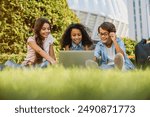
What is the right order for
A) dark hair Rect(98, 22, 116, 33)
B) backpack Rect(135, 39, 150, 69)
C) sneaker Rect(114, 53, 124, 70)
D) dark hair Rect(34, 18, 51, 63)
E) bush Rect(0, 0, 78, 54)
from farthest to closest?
bush Rect(0, 0, 78, 54), dark hair Rect(34, 18, 51, 63), dark hair Rect(98, 22, 116, 33), backpack Rect(135, 39, 150, 69), sneaker Rect(114, 53, 124, 70)

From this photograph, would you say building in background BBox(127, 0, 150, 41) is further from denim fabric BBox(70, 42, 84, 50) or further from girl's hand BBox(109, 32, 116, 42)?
girl's hand BBox(109, 32, 116, 42)

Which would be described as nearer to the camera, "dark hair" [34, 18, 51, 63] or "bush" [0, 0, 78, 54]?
"dark hair" [34, 18, 51, 63]

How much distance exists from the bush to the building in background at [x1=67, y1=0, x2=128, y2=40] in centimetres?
1464

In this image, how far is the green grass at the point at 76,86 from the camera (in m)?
2.78

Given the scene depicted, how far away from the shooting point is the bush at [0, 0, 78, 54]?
1080 cm

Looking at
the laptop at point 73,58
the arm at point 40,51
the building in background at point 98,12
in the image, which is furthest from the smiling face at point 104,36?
the building in background at point 98,12

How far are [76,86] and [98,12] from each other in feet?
81.8

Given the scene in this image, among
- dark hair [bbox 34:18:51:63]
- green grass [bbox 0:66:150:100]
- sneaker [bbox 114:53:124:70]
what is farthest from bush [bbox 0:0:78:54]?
green grass [bbox 0:66:150:100]

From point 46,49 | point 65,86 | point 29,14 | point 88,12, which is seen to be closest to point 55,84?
point 65,86

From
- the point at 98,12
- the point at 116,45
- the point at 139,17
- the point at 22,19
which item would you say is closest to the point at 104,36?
the point at 116,45

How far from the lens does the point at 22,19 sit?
11.1 meters

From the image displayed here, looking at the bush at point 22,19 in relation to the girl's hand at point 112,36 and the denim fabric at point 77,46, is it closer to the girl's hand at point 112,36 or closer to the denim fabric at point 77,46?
the denim fabric at point 77,46

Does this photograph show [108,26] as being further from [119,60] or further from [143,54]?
[119,60]

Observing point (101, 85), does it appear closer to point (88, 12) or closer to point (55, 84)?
point (55, 84)
